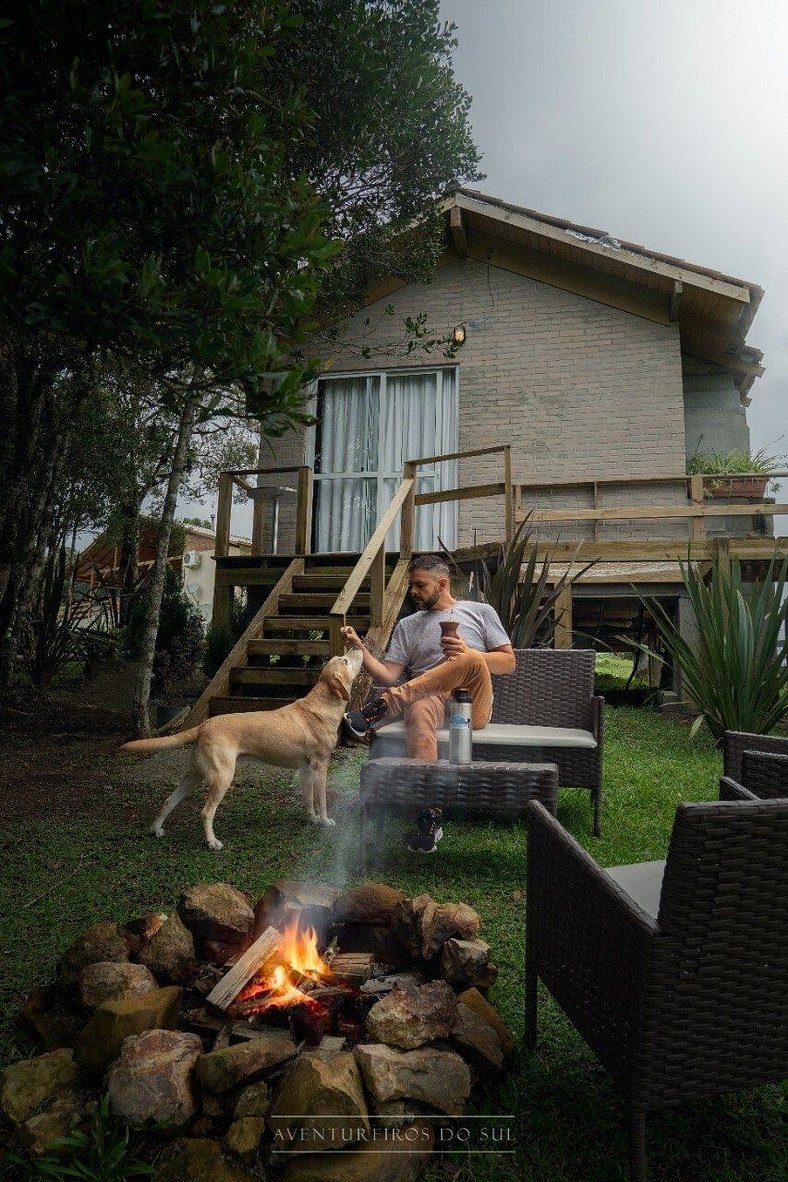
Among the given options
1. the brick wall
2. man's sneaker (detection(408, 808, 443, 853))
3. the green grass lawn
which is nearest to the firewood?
the green grass lawn

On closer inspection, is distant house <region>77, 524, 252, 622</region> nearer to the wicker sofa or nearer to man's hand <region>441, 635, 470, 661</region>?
the wicker sofa

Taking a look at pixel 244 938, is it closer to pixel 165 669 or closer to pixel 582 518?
pixel 582 518

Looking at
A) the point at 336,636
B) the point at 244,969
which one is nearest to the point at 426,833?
the point at 244,969

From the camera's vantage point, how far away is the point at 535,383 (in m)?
9.24

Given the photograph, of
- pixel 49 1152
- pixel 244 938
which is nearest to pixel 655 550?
pixel 244 938

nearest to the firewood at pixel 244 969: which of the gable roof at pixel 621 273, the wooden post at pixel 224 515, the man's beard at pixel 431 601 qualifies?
the man's beard at pixel 431 601

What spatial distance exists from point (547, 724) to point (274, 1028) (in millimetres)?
2639

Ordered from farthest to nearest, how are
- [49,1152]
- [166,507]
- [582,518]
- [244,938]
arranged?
[582,518] < [166,507] < [244,938] < [49,1152]

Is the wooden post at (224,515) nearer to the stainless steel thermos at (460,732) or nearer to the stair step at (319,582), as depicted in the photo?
the stair step at (319,582)

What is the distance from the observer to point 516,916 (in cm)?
257

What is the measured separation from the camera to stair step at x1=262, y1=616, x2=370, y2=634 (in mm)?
6449

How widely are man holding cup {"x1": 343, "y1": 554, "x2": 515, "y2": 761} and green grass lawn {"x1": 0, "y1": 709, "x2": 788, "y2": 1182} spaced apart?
578 mm

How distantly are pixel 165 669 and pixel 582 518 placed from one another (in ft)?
19.3

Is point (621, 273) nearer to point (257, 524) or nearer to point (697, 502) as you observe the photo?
point (697, 502)
